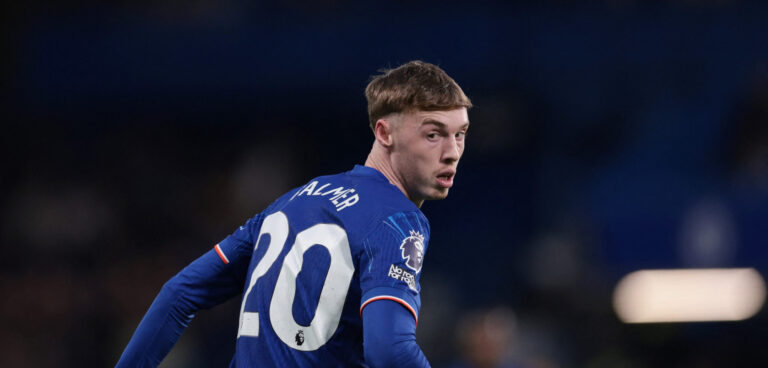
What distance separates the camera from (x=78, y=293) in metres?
9.36

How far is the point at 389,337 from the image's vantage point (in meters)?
2.50

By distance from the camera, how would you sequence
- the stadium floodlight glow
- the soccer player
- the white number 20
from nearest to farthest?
the soccer player → the white number 20 → the stadium floodlight glow

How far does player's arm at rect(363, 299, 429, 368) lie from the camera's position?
8.18 feet

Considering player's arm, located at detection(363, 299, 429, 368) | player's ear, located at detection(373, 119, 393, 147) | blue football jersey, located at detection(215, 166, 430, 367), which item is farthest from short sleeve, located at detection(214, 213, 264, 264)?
Answer: player's arm, located at detection(363, 299, 429, 368)

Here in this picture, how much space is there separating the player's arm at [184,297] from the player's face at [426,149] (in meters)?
0.56

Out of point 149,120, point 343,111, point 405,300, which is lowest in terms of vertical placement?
point 405,300

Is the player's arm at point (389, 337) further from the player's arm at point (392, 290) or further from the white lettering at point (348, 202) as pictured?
the white lettering at point (348, 202)

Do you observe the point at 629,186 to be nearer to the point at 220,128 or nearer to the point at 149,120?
the point at 220,128

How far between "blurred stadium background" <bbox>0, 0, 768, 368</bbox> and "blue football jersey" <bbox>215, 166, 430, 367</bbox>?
6.62 m

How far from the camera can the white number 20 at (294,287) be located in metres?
2.76

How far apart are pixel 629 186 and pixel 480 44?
2.49 meters

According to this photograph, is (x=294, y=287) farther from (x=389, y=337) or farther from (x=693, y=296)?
(x=693, y=296)

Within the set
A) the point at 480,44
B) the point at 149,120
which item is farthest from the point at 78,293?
the point at 480,44

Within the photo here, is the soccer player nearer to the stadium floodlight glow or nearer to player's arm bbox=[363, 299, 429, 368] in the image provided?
player's arm bbox=[363, 299, 429, 368]
